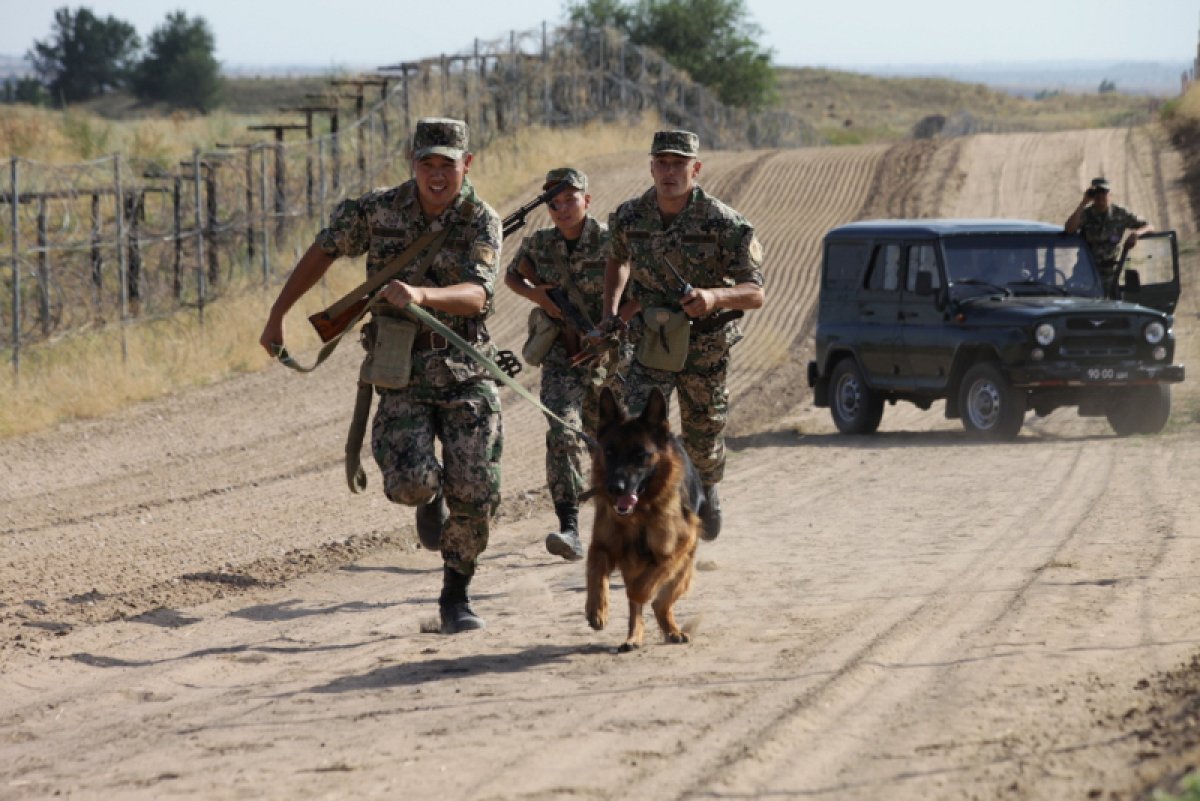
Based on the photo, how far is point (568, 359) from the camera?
9.27 metres

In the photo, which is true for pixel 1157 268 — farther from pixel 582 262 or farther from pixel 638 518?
pixel 638 518

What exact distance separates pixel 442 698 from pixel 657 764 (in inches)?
48.6

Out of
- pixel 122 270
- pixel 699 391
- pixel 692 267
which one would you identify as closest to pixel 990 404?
pixel 699 391

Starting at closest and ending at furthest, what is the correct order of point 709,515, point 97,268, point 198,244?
point 709,515
point 97,268
point 198,244

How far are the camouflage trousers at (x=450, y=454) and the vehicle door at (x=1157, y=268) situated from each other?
10278 mm

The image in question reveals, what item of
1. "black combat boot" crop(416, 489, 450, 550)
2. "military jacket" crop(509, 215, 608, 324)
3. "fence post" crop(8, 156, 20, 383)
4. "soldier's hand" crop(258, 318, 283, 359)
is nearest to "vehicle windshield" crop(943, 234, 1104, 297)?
"military jacket" crop(509, 215, 608, 324)

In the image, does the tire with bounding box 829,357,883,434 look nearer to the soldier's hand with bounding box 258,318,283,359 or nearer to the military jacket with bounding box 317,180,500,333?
the military jacket with bounding box 317,180,500,333

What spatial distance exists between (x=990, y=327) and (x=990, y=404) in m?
0.68

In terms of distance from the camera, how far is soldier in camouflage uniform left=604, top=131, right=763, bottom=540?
7.73m

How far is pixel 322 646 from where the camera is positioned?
23.6 feet

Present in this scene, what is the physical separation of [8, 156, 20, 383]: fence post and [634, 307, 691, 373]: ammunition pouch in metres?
8.62

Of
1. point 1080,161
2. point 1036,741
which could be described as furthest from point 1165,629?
point 1080,161

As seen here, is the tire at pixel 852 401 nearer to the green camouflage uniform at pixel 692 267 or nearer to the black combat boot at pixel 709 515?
the black combat boot at pixel 709 515

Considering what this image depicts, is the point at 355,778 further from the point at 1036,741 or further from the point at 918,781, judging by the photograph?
the point at 1036,741
